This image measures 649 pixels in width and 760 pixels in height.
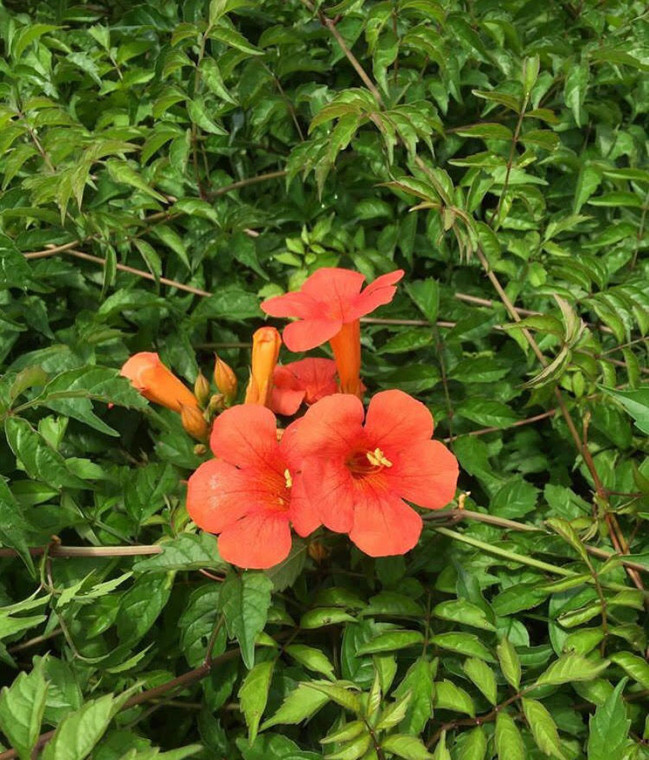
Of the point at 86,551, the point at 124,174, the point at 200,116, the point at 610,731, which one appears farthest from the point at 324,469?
the point at 200,116

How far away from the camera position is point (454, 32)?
218cm

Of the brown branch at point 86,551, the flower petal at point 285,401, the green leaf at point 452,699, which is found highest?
the flower petal at point 285,401

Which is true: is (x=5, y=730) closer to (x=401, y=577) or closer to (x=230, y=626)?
(x=230, y=626)

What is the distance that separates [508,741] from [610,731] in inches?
7.5

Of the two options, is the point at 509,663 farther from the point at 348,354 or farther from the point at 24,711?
the point at 24,711

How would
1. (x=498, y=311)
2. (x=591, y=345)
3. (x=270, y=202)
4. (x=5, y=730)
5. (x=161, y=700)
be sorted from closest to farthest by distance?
(x=5, y=730) < (x=161, y=700) < (x=591, y=345) < (x=498, y=311) < (x=270, y=202)

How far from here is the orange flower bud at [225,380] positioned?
1.85 meters

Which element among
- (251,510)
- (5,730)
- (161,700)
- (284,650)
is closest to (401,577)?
(284,650)

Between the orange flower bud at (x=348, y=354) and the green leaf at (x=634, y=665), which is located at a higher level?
the orange flower bud at (x=348, y=354)

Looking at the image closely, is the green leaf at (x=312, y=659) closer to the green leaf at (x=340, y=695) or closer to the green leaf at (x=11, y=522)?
the green leaf at (x=340, y=695)

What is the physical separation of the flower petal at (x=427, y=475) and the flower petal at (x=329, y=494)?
0.12 meters

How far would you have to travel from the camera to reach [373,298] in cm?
162

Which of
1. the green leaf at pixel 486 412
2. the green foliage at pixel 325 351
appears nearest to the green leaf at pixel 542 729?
the green foliage at pixel 325 351

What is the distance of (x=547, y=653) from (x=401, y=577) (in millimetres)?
372
